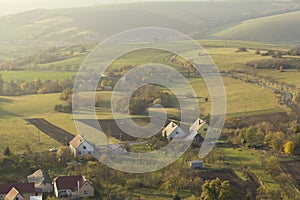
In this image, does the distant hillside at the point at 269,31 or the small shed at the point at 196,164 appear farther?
the distant hillside at the point at 269,31

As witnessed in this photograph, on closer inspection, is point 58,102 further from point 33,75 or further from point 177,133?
point 33,75

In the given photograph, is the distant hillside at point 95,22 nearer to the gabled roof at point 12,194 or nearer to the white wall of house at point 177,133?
the white wall of house at point 177,133

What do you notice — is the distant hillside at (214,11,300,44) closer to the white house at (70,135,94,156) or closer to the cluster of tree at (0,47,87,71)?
the cluster of tree at (0,47,87,71)

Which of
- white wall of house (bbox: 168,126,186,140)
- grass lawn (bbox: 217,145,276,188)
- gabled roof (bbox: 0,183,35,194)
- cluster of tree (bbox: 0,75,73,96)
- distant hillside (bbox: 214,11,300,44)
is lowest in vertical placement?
grass lawn (bbox: 217,145,276,188)

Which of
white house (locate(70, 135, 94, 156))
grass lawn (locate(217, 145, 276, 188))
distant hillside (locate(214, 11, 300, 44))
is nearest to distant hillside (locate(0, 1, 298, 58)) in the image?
distant hillside (locate(214, 11, 300, 44))

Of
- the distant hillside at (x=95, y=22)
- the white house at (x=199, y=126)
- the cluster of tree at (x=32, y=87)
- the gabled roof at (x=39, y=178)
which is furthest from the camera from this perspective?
the distant hillside at (x=95, y=22)

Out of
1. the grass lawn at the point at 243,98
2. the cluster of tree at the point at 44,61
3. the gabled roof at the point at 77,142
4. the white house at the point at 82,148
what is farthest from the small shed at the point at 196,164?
the cluster of tree at the point at 44,61

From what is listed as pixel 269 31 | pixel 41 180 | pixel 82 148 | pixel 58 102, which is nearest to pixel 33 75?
pixel 58 102
